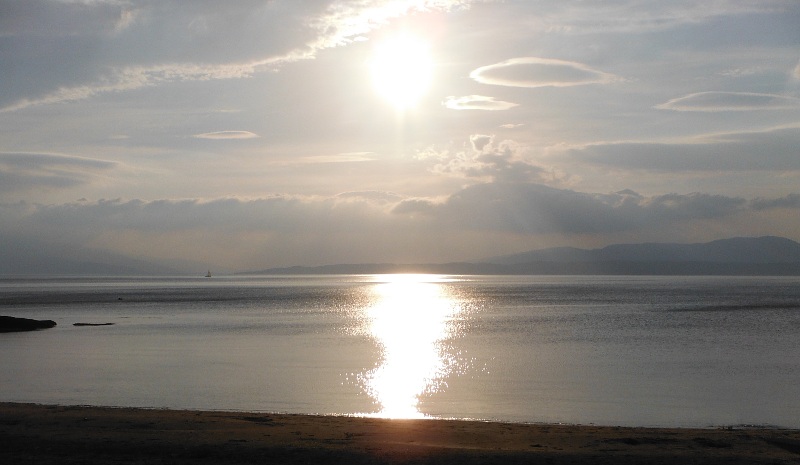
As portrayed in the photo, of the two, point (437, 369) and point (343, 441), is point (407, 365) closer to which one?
point (437, 369)

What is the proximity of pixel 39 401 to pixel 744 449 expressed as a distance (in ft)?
68.4

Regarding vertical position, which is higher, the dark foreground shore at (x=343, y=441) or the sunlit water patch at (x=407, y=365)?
the sunlit water patch at (x=407, y=365)

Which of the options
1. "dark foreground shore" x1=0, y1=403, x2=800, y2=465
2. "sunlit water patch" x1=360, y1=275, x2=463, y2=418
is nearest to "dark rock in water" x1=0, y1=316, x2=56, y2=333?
"sunlit water patch" x1=360, y1=275, x2=463, y2=418

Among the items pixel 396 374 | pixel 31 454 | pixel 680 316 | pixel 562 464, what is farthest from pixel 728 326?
pixel 31 454

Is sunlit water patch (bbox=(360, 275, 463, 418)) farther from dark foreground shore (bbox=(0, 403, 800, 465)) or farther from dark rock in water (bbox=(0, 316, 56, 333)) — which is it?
dark rock in water (bbox=(0, 316, 56, 333))

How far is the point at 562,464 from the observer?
1406 cm

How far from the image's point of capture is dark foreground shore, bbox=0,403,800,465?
1450 cm

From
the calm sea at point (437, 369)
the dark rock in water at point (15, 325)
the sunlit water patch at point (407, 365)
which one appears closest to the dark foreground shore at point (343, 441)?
the calm sea at point (437, 369)

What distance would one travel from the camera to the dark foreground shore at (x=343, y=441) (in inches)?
571

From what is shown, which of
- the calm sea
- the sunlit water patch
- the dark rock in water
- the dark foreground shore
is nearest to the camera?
the dark foreground shore

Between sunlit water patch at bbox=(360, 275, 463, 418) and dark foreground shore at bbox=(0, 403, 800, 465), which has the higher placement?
sunlit water patch at bbox=(360, 275, 463, 418)

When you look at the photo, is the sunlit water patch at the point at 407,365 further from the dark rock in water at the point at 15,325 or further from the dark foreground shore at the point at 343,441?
the dark rock in water at the point at 15,325

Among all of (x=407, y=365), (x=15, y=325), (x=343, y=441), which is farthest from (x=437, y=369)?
(x=15, y=325)

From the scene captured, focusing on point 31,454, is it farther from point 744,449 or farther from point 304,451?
point 744,449
